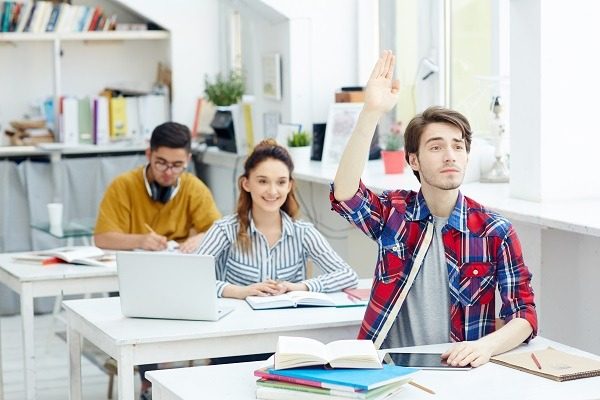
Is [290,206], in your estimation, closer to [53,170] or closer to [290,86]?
[290,86]

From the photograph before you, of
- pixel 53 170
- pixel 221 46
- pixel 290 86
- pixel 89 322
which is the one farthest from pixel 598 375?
pixel 221 46

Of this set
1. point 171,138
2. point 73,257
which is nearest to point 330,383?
point 73,257

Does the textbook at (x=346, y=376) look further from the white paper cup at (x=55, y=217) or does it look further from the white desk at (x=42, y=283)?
the white paper cup at (x=55, y=217)

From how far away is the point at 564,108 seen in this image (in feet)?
13.9

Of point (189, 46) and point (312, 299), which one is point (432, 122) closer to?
point (312, 299)

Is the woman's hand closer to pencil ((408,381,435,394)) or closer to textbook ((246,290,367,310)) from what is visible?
textbook ((246,290,367,310))

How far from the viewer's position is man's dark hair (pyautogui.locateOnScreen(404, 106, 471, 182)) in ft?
10.3

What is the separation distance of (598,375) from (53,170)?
4811 mm

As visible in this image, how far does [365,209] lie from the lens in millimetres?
3166

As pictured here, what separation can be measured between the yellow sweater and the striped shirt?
1122 mm

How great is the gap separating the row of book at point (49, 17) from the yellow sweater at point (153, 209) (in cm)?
251

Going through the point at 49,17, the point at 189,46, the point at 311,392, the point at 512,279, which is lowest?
the point at 311,392

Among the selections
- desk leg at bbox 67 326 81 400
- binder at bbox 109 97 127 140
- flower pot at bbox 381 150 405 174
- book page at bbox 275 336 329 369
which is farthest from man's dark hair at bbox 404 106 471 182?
binder at bbox 109 97 127 140

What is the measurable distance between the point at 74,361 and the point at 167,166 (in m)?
1.34
